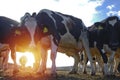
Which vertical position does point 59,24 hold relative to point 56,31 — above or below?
above

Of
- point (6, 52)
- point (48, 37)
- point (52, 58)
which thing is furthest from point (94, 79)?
point (6, 52)

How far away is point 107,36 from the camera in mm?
19688

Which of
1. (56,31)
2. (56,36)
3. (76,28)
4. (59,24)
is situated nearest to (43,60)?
(56,36)

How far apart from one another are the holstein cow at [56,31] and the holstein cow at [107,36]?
1.06 m

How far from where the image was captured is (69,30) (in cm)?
2058

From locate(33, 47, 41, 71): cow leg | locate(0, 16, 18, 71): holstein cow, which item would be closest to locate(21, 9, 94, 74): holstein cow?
locate(33, 47, 41, 71): cow leg

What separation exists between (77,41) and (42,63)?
3.97m

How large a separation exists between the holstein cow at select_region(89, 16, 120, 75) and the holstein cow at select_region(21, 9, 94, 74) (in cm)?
106

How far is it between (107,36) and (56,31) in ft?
11.1

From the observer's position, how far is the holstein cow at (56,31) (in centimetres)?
1766

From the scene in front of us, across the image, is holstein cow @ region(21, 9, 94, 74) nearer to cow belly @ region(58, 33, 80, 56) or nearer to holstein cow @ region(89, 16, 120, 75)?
cow belly @ region(58, 33, 80, 56)

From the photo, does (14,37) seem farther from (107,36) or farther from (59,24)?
(107,36)

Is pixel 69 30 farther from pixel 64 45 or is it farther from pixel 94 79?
pixel 94 79

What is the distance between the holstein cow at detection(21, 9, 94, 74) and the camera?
1766cm
